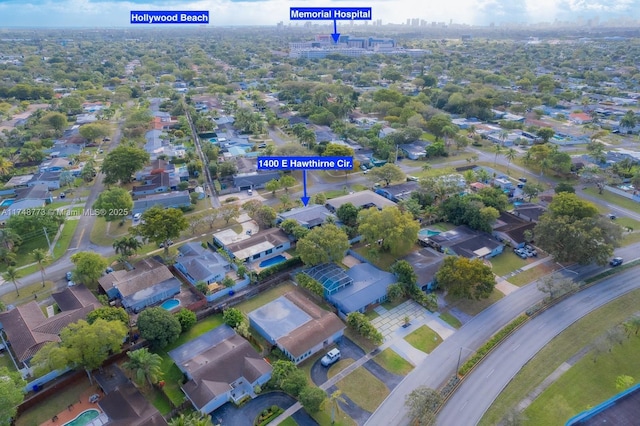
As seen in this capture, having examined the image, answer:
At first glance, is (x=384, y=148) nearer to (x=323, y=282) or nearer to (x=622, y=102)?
(x=323, y=282)

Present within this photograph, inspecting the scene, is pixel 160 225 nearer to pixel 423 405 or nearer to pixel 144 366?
pixel 144 366

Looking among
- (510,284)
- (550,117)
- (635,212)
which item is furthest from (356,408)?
(550,117)

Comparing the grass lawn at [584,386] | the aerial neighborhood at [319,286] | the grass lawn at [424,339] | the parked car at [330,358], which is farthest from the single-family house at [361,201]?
the grass lawn at [584,386]

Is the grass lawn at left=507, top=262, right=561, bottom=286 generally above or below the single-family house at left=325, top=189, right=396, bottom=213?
below

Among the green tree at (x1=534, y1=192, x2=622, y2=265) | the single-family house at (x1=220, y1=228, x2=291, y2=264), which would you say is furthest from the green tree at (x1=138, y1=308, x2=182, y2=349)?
the green tree at (x1=534, y1=192, x2=622, y2=265)

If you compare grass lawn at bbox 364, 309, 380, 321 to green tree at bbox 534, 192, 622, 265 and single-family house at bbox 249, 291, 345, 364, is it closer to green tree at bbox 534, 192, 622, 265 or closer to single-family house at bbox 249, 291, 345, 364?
single-family house at bbox 249, 291, 345, 364

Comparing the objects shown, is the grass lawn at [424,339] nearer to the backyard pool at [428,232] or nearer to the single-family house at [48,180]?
the backyard pool at [428,232]
